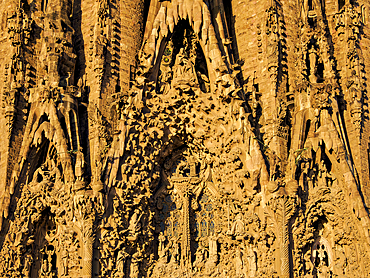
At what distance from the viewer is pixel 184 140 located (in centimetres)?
1569

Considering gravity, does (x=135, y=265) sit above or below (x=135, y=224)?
below

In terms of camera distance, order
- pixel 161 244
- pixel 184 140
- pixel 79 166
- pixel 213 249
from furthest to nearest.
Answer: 1. pixel 184 140
2. pixel 161 244
3. pixel 213 249
4. pixel 79 166

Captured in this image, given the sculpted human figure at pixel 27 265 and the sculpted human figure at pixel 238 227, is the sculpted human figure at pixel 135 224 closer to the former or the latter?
the sculpted human figure at pixel 238 227

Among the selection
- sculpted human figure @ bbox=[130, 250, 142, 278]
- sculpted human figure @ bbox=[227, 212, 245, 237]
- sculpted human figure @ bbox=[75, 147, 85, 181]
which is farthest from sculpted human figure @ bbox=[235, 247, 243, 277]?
sculpted human figure @ bbox=[75, 147, 85, 181]

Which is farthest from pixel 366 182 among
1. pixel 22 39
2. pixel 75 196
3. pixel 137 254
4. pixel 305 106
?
pixel 22 39

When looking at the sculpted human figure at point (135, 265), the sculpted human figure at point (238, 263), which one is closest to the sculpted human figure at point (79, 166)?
the sculpted human figure at point (135, 265)

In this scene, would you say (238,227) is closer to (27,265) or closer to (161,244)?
(161,244)

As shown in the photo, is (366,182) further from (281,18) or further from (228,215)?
(281,18)

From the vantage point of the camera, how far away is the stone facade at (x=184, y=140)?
14250mm

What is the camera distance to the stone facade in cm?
1425

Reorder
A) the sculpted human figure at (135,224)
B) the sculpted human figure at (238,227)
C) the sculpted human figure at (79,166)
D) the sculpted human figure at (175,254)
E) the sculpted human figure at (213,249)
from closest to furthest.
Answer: the sculpted human figure at (238,227) < the sculpted human figure at (79,166) < the sculpted human figure at (135,224) < the sculpted human figure at (213,249) < the sculpted human figure at (175,254)

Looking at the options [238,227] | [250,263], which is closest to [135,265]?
[238,227]

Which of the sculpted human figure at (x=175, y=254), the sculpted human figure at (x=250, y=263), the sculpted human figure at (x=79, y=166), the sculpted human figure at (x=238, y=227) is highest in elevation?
the sculpted human figure at (x=79, y=166)

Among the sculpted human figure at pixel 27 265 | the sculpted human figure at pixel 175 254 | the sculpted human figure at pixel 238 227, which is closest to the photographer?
the sculpted human figure at pixel 238 227
